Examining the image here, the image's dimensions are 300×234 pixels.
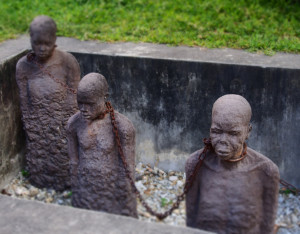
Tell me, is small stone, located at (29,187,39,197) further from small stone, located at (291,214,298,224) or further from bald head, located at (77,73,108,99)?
small stone, located at (291,214,298,224)

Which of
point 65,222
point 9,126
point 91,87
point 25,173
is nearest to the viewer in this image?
point 65,222

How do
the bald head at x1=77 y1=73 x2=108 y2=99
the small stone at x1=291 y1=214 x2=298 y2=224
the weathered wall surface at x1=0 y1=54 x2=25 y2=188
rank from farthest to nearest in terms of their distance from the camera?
the weathered wall surface at x1=0 y1=54 x2=25 y2=188, the small stone at x1=291 y1=214 x2=298 y2=224, the bald head at x1=77 y1=73 x2=108 y2=99

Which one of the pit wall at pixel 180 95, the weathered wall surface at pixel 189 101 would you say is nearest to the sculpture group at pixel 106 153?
the pit wall at pixel 180 95

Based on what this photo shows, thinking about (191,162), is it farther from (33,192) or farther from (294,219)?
(33,192)

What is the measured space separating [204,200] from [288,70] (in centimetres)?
244

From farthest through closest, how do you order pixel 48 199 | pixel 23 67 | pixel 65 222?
pixel 48 199
pixel 23 67
pixel 65 222

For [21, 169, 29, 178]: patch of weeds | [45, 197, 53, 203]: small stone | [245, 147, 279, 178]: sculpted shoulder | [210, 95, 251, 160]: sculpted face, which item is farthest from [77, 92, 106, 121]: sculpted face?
[21, 169, 29, 178]: patch of weeds

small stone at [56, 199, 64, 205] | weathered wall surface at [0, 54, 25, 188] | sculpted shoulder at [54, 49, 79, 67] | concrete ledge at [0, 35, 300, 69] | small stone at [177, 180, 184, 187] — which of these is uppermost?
sculpted shoulder at [54, 49, 79, 67]

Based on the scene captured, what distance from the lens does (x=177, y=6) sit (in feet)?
24.3

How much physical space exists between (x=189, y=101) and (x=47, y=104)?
5.70 ft

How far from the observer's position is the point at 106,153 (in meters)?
4.07

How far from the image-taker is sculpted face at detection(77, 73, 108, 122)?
12.8 feet

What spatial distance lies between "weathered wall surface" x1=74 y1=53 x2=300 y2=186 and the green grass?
74 centimetres

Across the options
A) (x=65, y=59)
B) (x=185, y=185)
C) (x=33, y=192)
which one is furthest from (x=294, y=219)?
(x=65, y=59)
